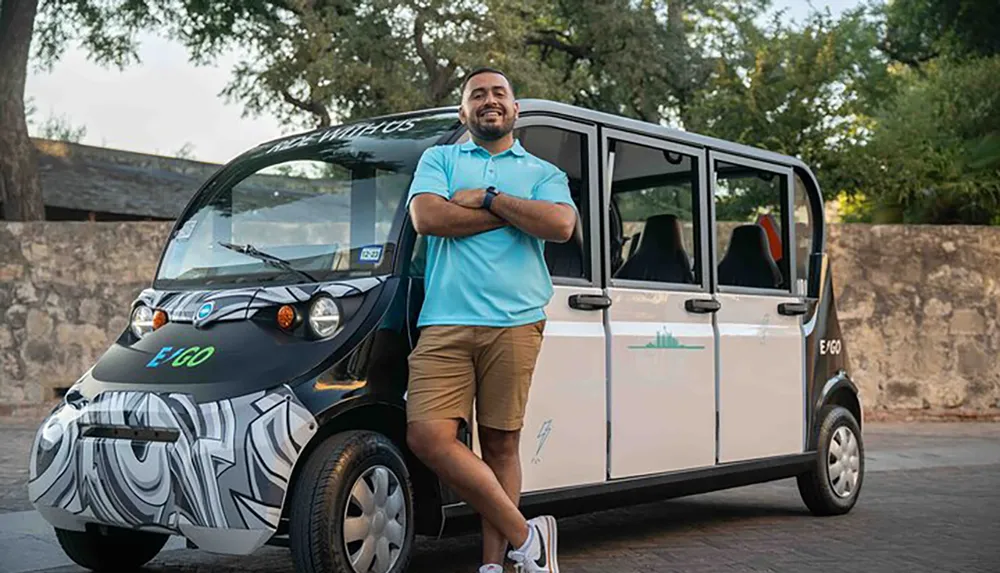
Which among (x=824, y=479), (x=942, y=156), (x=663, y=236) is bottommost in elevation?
(x=824, y=479)

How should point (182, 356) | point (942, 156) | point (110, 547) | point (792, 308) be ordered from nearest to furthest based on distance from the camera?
1. point (182, 356)
2. point (110, 547)
3. point (792, 308)
4. point (942, 156)

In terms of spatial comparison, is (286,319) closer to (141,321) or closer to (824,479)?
(141,321)

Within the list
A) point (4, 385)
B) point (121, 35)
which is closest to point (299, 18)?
point (121, 35)

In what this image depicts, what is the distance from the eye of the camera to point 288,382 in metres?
4.82

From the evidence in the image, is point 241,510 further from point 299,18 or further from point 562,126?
point 299,18

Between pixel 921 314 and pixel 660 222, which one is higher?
pixel 660 222

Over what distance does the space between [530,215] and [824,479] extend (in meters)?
3.69

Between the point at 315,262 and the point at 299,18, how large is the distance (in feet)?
61.0

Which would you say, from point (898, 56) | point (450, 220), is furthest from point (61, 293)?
point (898, 56)

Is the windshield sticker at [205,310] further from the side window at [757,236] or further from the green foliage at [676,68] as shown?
the green foliage at [676,68]

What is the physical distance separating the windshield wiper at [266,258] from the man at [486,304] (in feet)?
1.80

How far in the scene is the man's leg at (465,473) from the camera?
489cm

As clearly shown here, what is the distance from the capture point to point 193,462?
4734mm

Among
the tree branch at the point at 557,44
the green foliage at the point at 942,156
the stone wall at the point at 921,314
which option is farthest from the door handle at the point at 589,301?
the tree branch at the point at 557,44
